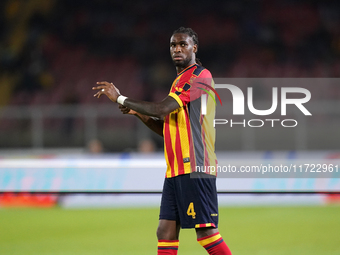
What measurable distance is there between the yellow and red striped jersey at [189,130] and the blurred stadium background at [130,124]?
6.59 ft

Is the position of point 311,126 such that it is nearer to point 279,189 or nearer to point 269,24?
point 279,189

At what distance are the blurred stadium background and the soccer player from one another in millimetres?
1809

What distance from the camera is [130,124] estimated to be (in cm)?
1111

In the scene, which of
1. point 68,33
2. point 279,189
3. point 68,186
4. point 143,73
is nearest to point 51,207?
point 68,186

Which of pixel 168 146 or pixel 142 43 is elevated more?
pixel 142 43

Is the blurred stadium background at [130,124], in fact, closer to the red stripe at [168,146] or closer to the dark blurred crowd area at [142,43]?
the dark blurred crowd area at [142,43]

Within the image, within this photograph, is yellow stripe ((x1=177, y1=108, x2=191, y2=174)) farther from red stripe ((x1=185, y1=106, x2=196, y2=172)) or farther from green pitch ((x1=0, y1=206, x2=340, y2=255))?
green pitch ((x1=0, y1=206, x2=340, y2=255))

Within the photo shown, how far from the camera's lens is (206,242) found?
3484mm

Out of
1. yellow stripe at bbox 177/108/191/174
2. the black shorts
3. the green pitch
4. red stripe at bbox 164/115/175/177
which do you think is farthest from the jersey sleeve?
the green pitch

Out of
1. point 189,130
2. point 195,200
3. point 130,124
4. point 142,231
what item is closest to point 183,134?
point 189,130

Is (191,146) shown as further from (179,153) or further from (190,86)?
(190,86)

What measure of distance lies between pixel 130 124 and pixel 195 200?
7748 mm

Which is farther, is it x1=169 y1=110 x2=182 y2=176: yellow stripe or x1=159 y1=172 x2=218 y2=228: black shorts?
x1=169 y1=110 x2=182 y2=176: yellow stripe

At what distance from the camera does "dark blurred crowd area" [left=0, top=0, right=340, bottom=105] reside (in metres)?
14.0
